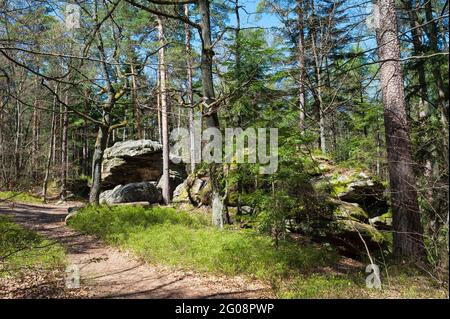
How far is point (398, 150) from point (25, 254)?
7.70 meters

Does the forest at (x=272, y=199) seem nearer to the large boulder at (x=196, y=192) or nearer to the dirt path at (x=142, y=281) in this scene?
the dirt path at (x=142, y=281)

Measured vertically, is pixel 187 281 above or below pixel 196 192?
below

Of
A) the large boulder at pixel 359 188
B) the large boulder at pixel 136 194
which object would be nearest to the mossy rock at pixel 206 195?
the large boulder at pixel 136 194

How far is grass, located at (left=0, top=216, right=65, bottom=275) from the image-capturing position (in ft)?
19.7

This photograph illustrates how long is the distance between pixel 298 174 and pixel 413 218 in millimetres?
2294

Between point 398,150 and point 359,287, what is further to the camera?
point 398,150

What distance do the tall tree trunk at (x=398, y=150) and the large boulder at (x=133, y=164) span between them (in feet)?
51.2

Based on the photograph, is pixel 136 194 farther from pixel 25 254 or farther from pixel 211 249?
pixel 211 249

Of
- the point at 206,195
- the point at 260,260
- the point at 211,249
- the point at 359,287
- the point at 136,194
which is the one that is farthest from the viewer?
the point at 136,194

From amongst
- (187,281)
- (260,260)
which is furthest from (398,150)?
(187,281)

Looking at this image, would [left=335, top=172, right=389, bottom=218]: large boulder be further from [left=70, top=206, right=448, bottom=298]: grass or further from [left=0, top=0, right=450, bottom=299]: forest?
[left=70, top=206, right=448, bottom=298]: grass

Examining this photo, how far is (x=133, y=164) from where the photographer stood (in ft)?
69.5
